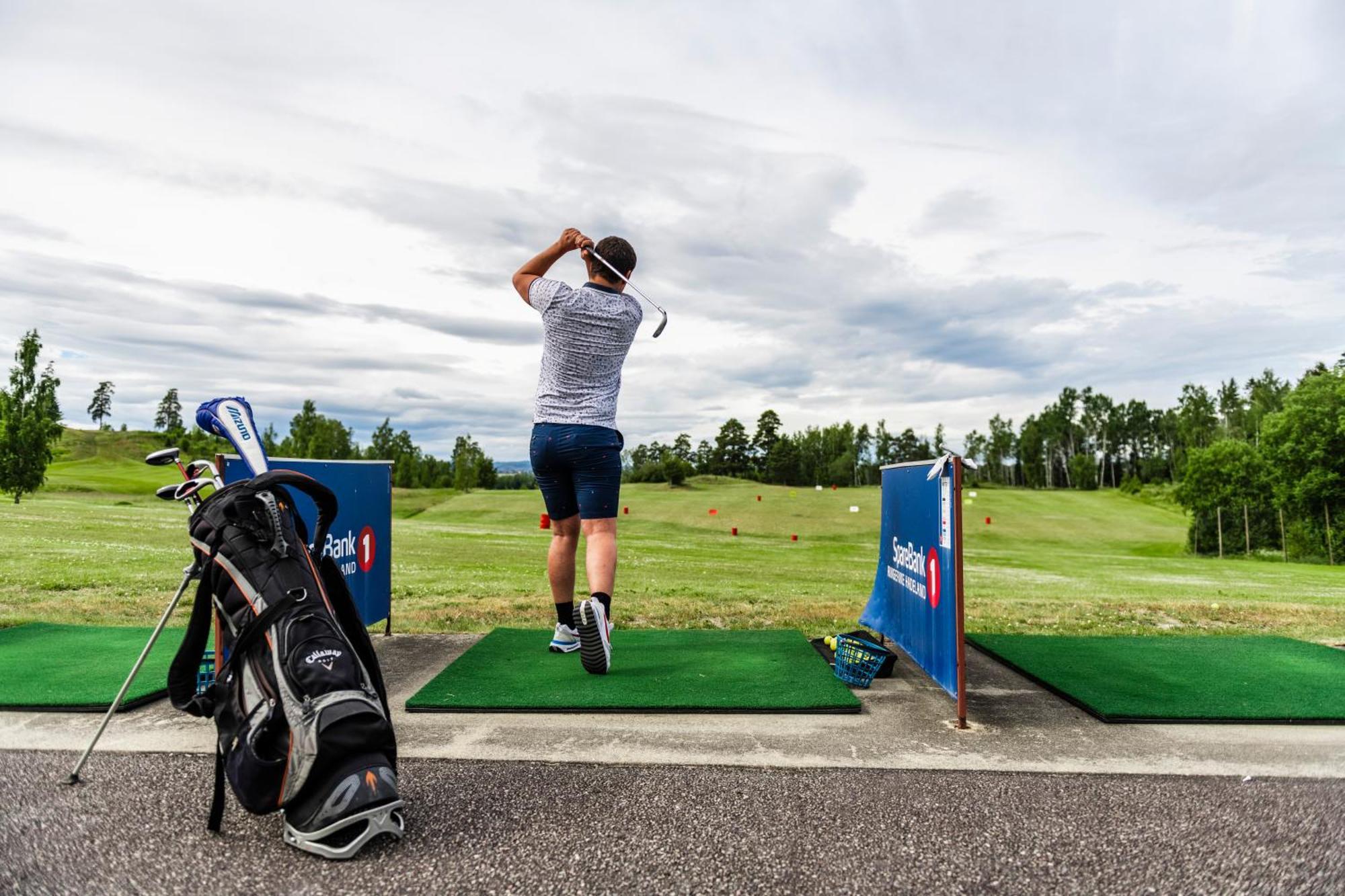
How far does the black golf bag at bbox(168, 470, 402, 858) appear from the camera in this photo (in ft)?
8.63

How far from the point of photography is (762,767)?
11.1 ft

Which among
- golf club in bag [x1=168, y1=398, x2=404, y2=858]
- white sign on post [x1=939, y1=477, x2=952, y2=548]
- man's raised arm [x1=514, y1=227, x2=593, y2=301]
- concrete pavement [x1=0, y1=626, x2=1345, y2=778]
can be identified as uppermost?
man's raised arm [x1=514, y1=227, x2=593, y2=301]

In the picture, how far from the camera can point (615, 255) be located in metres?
4.96

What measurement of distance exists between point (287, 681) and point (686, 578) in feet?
40.9

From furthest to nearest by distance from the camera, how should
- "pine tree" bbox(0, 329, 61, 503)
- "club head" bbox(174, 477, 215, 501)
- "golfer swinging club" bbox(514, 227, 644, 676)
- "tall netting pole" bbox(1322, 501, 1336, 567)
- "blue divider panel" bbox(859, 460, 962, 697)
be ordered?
"tall netting pole" bbox(1322, 501, 1336, 567) < "pine tree" bbox(0, 329, 61, 503) < "golfer swinging club" bbox(514, 227, 644, 676) < "blue divider panel" bbox(859, 460, 962, 697) < "club head" bbox(174, 477, 215, 501)

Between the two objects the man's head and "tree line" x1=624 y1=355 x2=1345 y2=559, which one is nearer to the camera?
the man's head

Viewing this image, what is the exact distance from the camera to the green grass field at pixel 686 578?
8.41 metres

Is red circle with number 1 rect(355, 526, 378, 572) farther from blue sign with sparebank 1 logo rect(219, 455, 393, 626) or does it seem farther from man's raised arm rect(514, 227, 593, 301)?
man's raised arm rect(514, 227, 593, 301)

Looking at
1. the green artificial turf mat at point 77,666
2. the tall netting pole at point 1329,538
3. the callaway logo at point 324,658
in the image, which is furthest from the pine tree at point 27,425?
the tall netting pole at point 1329,538

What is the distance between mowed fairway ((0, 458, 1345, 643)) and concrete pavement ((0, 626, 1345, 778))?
2831 millimetres

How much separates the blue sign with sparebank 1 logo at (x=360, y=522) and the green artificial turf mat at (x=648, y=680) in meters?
0.85

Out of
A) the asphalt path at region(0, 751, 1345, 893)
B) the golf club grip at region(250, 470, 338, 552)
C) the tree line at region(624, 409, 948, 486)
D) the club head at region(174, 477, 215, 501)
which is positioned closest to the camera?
the asphalt path at region(0, 751, 1345, 893)

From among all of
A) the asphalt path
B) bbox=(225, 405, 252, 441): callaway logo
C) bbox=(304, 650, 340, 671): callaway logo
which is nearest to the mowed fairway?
bbox=(225, 405, 252, 441): callaway logo

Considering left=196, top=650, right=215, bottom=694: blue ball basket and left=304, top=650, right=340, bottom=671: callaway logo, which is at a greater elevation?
left=304, top=650, right=340, bottom=671: callaway logo
